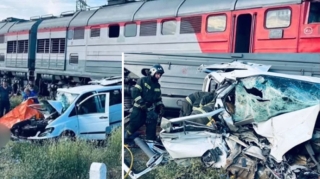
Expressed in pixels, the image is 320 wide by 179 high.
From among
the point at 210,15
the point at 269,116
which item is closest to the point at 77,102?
the point at 210,15

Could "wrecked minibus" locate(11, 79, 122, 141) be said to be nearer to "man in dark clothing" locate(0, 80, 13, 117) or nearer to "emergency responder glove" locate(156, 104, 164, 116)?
"man in dark clothing" locate(0, 80, 13, 117)

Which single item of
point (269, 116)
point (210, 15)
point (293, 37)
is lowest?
point (269, 116)

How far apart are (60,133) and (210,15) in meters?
3.16

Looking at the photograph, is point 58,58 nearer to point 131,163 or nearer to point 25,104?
point 25,104

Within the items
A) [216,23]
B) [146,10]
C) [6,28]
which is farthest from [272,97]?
[6,28]

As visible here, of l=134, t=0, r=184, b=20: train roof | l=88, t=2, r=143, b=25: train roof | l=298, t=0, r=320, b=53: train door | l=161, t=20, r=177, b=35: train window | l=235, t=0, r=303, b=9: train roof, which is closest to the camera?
l=298, t=0, r=320, b=53: train door

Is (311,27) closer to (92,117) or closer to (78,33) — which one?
(92,117)

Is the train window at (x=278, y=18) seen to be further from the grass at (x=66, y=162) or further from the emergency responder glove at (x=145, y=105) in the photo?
the grass at (x=66, y=162)

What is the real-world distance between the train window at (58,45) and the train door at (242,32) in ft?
26.0

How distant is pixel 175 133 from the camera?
264 centimetres

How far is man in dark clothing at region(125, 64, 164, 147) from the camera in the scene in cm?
274

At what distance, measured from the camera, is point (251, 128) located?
239 cm

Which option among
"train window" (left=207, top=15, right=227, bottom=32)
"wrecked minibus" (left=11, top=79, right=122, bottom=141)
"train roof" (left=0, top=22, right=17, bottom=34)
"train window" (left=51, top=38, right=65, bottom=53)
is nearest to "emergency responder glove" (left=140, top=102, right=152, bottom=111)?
"train window" (left=207, top=15, right=227, bottom=32)

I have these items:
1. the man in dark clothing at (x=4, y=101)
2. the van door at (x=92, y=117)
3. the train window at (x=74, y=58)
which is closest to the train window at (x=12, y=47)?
the train window at (x=74, y=58)
